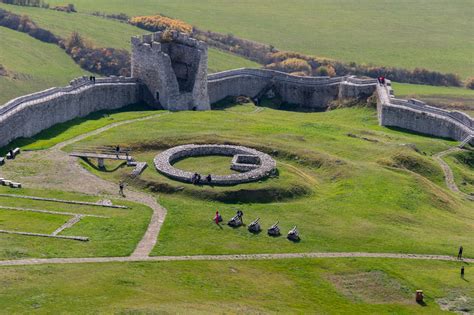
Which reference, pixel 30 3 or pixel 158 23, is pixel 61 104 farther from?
pixel 30 3

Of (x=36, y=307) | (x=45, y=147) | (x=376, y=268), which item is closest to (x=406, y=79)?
(x=45, y=147)

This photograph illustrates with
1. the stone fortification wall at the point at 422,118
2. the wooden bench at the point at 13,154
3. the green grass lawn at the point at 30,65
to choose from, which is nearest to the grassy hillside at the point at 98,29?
the green grass lawn at the point at 30,65

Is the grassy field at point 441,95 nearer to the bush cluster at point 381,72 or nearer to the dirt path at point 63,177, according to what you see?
the bush cluster at point 381,72

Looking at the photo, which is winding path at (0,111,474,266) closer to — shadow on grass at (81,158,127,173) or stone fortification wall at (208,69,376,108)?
shadow on grass at (81,158,127,173)

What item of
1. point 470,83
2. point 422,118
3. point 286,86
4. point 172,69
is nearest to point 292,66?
point 470,83

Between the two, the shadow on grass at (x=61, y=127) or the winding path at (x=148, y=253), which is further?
the shadow on grass at (x=61, y=127)
